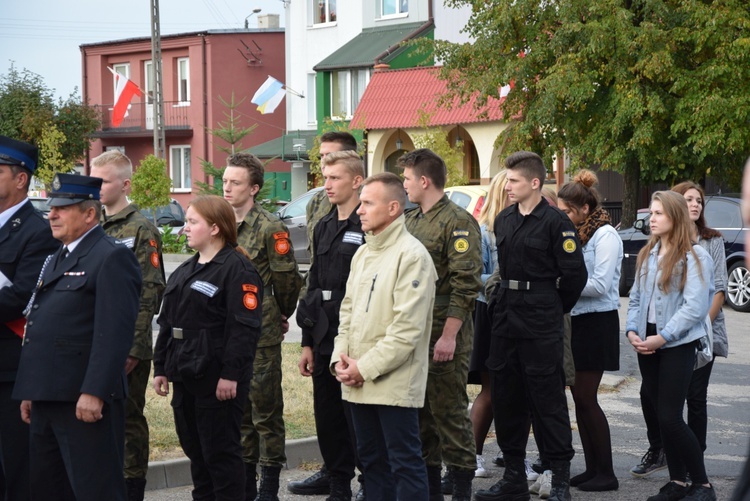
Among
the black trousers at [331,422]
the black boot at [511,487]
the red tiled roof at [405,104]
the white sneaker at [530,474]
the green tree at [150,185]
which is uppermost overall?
the red tiled roof at [405,104]

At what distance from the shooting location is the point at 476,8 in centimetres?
2662

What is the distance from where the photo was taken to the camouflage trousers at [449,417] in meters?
6.91

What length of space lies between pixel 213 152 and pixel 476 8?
22893mm

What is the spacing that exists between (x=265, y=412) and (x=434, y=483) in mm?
1209

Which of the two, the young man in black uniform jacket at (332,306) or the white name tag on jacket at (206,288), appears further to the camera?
the young man in black uniform jacket at (332,306)

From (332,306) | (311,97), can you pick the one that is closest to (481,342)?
(332,306)

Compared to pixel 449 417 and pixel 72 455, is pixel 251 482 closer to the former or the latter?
pixel 449 417

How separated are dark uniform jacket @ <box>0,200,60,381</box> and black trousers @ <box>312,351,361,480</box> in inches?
75.2

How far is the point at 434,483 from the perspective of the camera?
6895 mm

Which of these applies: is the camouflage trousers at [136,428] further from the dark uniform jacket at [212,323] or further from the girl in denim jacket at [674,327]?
the girl in denim jacket at [674,327]

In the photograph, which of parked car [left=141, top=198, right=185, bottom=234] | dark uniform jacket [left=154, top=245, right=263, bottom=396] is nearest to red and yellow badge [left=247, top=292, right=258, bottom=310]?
dark uniform jacket [left=154, top=245, right=263, bottom=396]

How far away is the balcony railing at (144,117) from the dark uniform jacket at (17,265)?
42.9 m

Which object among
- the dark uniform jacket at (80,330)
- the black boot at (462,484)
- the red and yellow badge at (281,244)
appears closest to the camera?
the dark uniform jacket at (80,330)

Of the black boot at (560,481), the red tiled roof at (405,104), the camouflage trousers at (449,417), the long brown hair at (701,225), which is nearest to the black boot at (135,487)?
the camouflage trousers at (449,417)
